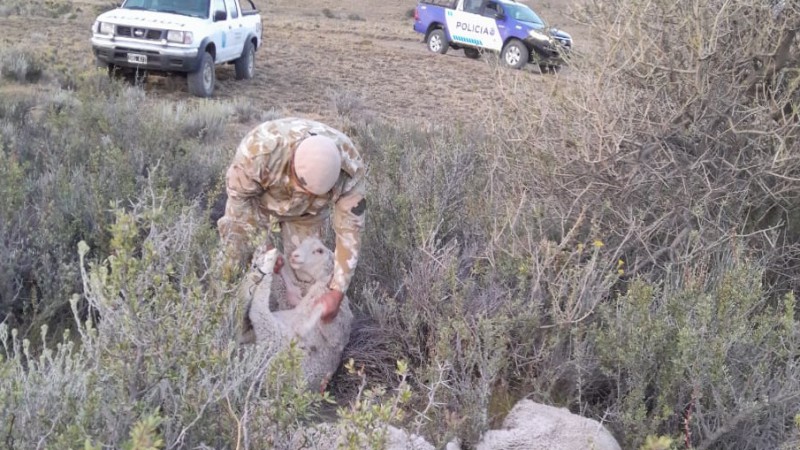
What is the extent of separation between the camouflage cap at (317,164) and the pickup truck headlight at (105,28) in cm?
901

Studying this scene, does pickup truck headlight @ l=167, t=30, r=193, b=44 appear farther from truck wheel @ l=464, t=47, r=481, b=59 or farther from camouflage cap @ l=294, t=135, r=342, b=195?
truck wheel @ l=464, t=47, r=481, b=59

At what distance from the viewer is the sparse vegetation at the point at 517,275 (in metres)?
2.25

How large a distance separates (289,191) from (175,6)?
30.5 feet

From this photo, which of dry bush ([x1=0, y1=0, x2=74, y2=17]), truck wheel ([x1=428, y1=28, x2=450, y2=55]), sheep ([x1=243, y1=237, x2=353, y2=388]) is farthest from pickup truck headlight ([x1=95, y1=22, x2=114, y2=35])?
dry bush ([x1=0, y1=0, x2=74, y2=17])

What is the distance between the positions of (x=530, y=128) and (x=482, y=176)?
800 mm

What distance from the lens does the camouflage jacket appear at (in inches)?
133

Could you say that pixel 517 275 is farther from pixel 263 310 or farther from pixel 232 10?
pixel 232 10

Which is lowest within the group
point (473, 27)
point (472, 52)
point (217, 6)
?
point (472, 52)

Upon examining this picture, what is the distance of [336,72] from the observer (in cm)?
1548

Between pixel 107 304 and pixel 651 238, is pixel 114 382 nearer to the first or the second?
pixel 107 304

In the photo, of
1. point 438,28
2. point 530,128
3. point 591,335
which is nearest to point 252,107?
point 530,128

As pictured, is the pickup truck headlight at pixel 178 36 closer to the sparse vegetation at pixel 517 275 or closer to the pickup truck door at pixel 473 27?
the sparse vegetation at pixel 517 275

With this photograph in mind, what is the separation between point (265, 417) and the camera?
2.22m

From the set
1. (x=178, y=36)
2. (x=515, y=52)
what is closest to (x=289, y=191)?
(x=178, y=36)
